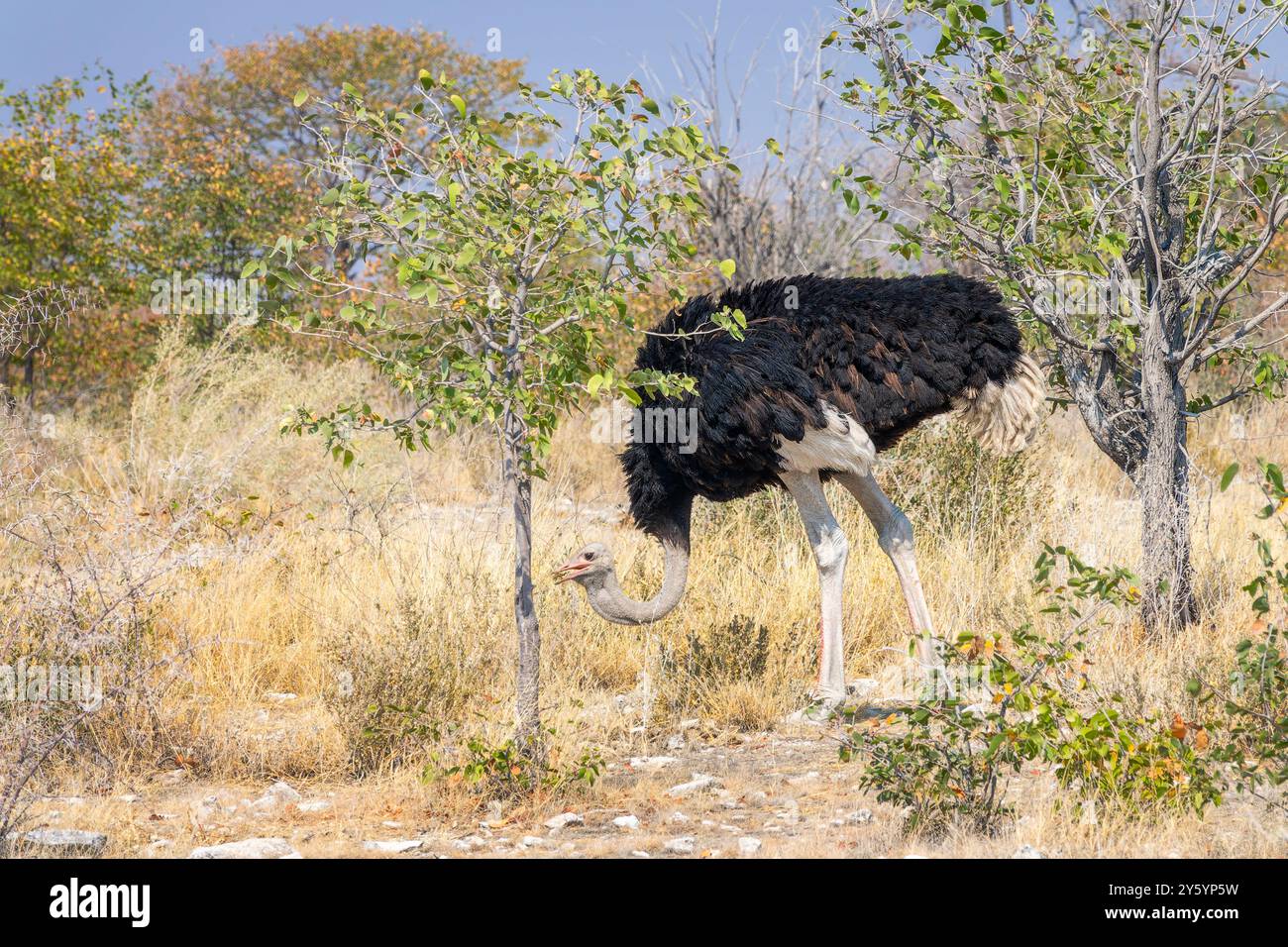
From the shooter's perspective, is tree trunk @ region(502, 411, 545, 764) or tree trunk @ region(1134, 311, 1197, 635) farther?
tree trunk @ region(1134, 311, 1197, 635)

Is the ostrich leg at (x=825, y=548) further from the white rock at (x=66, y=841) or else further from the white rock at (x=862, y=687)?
Result: the white rock at (x=66, y=841)

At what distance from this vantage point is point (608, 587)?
591 centimetres

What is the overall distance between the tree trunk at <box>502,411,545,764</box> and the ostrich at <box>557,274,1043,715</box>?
691mm

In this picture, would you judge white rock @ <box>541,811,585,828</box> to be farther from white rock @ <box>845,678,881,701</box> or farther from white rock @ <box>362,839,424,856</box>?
white rock @ <box>845,678,881,701</box>

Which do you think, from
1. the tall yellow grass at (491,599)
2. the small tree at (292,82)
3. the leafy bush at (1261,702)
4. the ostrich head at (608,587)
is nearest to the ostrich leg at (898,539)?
the tall yellow grass at (491,599)

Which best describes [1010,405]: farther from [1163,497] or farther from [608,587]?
[608,587]

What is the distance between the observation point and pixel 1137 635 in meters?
6.21

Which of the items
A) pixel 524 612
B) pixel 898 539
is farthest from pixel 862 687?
pixel 524 612

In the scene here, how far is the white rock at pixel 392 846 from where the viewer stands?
446 centimetres

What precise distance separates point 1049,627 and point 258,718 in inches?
135

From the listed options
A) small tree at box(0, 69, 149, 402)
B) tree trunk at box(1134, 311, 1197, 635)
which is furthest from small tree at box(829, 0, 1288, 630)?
small tree at box(0, 69, 149, 402)

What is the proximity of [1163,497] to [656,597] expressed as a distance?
2276 mm

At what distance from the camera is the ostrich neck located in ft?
19.4
